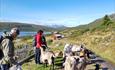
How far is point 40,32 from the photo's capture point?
23.3 meters

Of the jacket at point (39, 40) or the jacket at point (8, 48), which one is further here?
the jacket at point (39, 40)

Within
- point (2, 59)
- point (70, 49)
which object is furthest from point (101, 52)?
point (2, 59)

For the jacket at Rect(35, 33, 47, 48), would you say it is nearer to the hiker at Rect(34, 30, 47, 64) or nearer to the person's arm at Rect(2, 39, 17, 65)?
the hiker at Rect(34, 30, 47, 64)

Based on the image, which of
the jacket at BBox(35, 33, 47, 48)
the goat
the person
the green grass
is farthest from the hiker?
the person

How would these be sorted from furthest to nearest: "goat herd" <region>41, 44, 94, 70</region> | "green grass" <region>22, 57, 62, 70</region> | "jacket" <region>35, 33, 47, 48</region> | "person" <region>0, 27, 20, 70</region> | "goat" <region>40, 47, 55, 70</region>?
"jacket" <region>35, 33, 47, 48</region> → "green grass" <region>22, 57, 62, 70</region> → "goat" <region>40, 47, 55, 70</region> → "goat herd" <region>41, 44, 94, 70</region> → "person" <region>0, 27, 20, 70</region>

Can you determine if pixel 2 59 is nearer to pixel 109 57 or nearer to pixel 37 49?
pixel 37 49

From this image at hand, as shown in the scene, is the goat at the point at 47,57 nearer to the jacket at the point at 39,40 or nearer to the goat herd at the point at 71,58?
the goat herd at the point at 71,58

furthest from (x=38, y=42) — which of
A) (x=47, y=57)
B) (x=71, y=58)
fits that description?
(x=71, y=58)

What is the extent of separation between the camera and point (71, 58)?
1551cm

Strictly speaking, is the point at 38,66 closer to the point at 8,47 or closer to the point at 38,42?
the point at 38,42

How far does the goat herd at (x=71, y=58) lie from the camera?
15594 millimetres

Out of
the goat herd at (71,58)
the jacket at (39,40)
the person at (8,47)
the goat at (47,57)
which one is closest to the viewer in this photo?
the person at (8,47)

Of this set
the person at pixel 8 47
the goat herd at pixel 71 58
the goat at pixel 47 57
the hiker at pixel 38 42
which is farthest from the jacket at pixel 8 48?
the hiker at pixel 38 42

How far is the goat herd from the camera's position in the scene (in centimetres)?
1559
